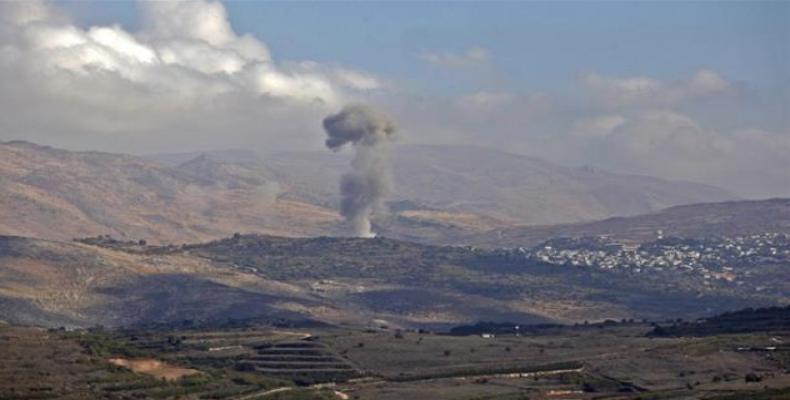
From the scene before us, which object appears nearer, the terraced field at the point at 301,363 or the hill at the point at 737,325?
the terraced field at the point at 301,363

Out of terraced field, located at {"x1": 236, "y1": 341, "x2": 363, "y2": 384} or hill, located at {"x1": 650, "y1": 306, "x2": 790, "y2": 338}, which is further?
hill, located at {"x1": 650, "y1": 306, "x2": 790, "y2": 338}

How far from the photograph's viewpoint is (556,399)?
13225cm

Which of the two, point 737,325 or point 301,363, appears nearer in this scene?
point 301,363

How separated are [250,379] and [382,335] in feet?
135

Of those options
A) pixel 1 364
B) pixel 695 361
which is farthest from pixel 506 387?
pixel 1 364

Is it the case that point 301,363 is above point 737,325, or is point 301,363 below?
below

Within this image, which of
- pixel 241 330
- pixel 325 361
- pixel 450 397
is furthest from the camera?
pixel 241 330

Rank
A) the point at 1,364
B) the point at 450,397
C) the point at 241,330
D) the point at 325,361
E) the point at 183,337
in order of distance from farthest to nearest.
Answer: the point at 241,330, the point at 183,337, the point at 325,361, the point at 1,364, the point at 450,397

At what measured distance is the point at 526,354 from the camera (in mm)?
166875

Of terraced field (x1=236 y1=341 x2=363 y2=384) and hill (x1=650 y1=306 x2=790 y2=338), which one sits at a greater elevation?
hill (x1=650 y1=306 x2=790 y2=338)

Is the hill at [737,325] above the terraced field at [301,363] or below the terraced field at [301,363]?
above

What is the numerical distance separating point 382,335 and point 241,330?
17353 mm

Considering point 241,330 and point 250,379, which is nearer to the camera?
point 250,379

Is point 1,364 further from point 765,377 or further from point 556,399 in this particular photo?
point 765,377
